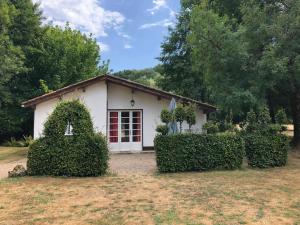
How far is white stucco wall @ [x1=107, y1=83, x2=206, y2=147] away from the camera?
19.0 metres

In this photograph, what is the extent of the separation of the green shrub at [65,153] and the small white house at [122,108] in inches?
278

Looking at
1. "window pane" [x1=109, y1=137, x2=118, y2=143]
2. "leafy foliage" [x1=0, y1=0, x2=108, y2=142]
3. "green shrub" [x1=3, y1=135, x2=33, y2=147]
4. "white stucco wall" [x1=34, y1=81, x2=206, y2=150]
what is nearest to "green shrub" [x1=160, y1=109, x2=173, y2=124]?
"white stucco wall" [x1=34, y1=81, x2=206, y2=150]

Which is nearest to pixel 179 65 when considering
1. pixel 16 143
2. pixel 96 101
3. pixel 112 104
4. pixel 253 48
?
pixel 112 104

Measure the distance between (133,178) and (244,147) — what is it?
439cm

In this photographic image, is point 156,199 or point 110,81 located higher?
point 110,81

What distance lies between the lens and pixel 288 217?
22.1 feet

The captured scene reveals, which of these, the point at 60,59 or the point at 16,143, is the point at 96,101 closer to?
the point at 16,143

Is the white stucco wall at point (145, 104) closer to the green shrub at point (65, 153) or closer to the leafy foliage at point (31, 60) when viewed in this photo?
the green shrub at point (65, 153)

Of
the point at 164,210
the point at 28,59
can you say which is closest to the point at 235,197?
the point at 164,210

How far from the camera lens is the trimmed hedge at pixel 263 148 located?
12.5 m

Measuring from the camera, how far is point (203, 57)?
672 inches

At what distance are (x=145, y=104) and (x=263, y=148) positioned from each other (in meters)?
8.13

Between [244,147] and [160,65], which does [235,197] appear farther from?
[160,65]

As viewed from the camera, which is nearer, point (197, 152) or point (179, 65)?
point (197, 152)
